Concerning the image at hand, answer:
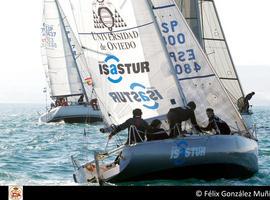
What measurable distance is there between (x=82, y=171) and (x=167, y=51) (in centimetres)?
311

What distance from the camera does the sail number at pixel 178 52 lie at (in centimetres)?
1503

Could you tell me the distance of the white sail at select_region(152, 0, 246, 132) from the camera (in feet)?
49.1

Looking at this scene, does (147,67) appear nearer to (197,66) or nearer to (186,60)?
(186,60)

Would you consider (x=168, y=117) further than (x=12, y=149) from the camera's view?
No

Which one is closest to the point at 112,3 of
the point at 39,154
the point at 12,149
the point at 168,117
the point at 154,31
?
the point at 154,31

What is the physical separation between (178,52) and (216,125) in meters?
2.17

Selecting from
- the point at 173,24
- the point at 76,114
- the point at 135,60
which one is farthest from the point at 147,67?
the point at 76,114

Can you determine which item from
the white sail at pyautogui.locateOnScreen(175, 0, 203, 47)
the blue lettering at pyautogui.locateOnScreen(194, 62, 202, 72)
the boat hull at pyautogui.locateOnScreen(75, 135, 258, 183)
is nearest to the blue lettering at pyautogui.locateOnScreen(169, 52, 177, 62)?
the blue lettering at pyautogui.locateOnScreen(194, 62, 202, 72)

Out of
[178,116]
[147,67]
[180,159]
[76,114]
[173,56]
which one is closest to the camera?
[180,159]

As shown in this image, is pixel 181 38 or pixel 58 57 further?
pixel 58 57

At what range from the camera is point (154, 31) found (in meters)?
14.7

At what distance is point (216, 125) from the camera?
13.8 metres

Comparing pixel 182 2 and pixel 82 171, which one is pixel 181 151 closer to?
pixel 82 171

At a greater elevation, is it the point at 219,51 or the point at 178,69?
the point at 219,51
